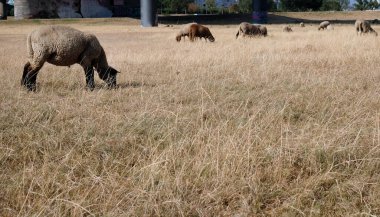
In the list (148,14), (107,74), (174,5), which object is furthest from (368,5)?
(107,74)

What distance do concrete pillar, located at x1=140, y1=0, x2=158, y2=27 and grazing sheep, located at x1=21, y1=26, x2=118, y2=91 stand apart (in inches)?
1530

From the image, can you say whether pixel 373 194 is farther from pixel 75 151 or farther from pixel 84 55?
pixel 84 55

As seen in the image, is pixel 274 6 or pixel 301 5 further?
pixel 274 6

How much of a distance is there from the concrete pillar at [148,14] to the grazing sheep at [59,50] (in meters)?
38.9

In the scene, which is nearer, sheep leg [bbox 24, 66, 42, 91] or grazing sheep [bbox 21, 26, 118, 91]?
grazing sheep [bbox 21, 26, 118, 91]

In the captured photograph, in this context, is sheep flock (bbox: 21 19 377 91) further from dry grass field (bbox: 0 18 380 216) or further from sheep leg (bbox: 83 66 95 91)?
dry grass field (bbox: 0 18 380 216)

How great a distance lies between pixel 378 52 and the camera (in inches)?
546

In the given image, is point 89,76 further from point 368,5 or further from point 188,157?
point 368,5

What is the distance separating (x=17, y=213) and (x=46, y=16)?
5648cm

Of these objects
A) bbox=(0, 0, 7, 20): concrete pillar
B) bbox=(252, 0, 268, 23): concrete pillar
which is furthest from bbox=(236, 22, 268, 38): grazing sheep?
bbox=(0, 0, 7, 20): concrete pillar

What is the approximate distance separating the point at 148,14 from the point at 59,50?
3993cm

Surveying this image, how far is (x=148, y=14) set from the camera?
4744cm

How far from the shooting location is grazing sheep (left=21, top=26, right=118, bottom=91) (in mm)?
8477

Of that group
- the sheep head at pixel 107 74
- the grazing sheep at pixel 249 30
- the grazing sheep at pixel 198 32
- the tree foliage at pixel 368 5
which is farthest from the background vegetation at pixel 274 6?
the sheep head at pixel 107 74
